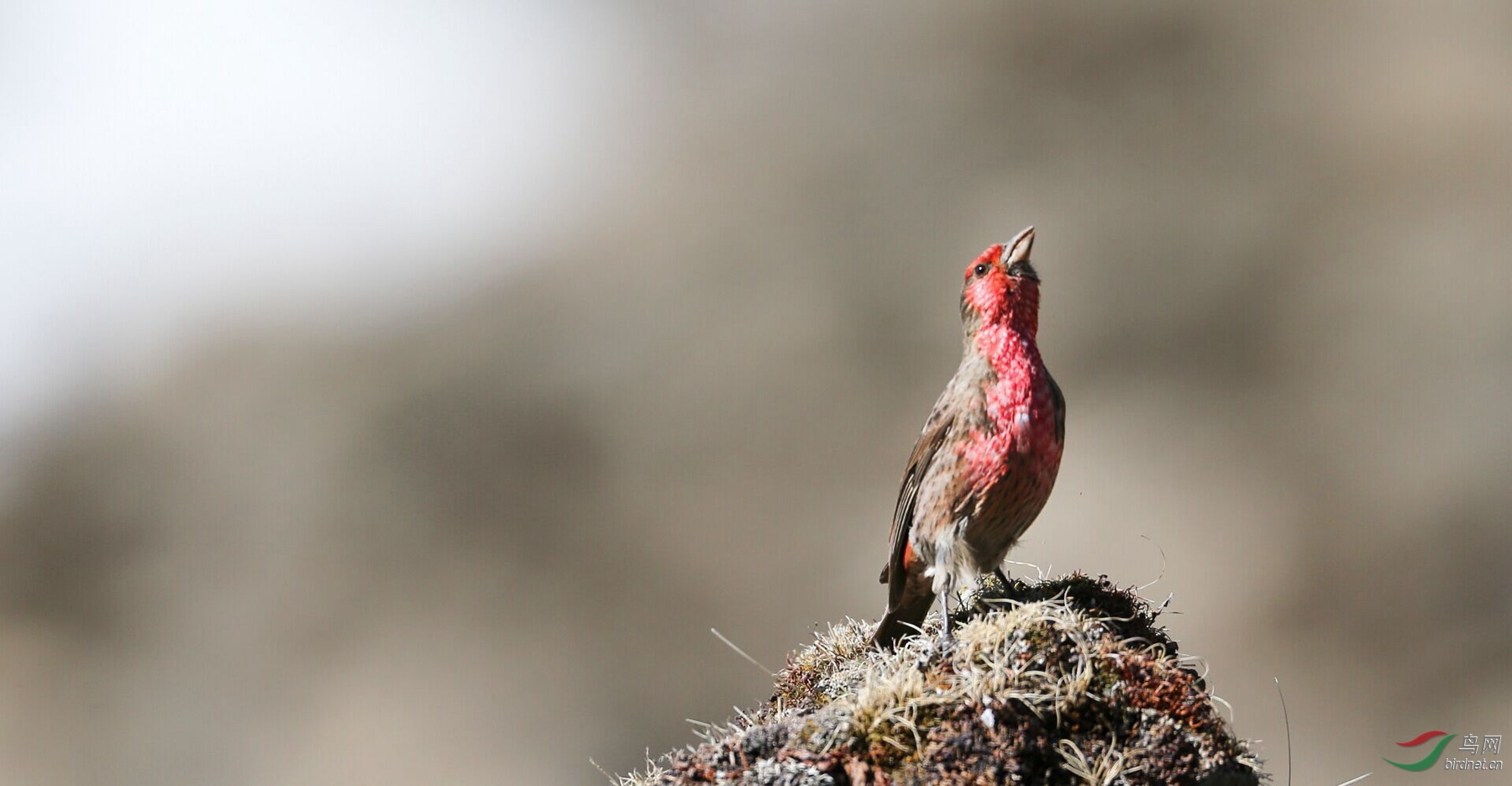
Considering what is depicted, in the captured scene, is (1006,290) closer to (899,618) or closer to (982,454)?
(982,454)

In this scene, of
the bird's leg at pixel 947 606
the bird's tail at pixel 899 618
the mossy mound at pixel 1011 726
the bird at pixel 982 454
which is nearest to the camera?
the mossy mound at pixel 1011 726

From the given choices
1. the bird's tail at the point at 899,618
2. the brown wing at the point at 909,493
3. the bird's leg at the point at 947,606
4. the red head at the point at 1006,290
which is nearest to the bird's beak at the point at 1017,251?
the red head at the point at 1006,290

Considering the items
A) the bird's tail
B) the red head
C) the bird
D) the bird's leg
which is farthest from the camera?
the bird's tail

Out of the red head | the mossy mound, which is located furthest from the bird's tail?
the red head

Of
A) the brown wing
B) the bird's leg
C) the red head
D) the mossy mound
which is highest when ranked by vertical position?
the red head

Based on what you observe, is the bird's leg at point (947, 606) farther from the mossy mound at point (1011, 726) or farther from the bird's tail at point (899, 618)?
the bird's tail at point (899, 618)

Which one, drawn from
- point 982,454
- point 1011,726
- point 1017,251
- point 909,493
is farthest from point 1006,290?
point 1011,726

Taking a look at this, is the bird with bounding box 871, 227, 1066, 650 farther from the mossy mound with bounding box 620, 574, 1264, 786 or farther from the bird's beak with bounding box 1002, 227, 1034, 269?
the mossy mound with bounding box 620, 574, 1264, 786
